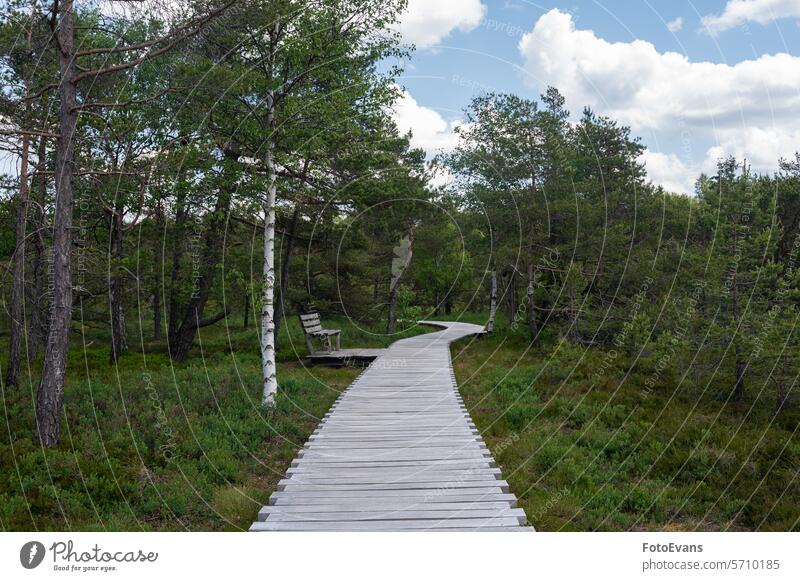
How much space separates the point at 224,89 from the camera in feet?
37.8

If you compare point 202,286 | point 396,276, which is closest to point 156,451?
point 202,286

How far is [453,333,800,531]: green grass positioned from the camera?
7949mm

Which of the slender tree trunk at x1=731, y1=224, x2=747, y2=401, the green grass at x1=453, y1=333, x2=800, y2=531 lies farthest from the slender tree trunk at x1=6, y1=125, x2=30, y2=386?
the slender tree trunk at x1=731, y1=224, x2=747, y2=401

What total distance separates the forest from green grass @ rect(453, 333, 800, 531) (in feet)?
0.19

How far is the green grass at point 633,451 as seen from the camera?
7949 millimetres

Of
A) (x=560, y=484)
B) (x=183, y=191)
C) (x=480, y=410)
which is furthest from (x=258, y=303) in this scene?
(x=560, y=484)

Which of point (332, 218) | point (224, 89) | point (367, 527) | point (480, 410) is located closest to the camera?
point (367, 527)

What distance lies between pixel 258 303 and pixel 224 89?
4216 millimetres

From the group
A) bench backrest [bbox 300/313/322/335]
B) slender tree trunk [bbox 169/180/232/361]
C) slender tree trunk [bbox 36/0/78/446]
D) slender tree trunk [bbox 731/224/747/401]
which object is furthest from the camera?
bench backrest [bbox 300/313/322/335]

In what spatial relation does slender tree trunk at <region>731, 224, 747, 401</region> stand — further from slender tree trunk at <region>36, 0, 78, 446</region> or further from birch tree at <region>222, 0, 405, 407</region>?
slender tree trunk at <region>36, 0, 78, 446</region>

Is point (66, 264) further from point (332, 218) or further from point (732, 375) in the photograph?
point (732, 375)
